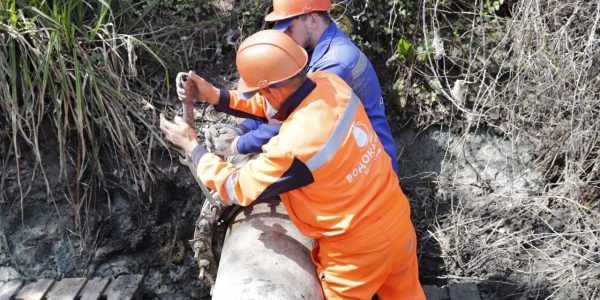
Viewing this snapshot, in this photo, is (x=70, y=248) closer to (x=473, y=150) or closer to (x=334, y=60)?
(x=334, y=60)

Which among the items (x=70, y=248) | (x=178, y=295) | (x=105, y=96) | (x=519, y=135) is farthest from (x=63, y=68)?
(x=519, y=135)

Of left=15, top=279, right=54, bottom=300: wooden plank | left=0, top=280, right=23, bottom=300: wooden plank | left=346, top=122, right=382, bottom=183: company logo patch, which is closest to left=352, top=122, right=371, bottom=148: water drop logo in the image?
left=346, top=122, right=382, bottom=183: company logo patch

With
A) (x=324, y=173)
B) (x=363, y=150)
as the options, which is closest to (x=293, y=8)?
(x=363, y=150)

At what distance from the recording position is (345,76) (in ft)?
10.5

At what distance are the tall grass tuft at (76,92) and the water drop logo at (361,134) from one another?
191cm

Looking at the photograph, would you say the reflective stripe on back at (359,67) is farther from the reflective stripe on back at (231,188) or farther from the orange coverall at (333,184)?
the reflective stripe on back at (231,188)

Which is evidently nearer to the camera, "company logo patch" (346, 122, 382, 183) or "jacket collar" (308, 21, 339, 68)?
"company logo patch" (346, 122, 382, 183)

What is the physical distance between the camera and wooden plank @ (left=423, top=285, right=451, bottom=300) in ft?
12.1

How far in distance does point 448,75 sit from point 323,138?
7.69 feet

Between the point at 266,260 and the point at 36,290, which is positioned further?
the point at 36,290

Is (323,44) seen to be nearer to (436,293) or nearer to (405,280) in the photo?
(405,280)

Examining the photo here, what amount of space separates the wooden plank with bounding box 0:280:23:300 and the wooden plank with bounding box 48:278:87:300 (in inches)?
8.3

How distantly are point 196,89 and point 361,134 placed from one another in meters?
1.03

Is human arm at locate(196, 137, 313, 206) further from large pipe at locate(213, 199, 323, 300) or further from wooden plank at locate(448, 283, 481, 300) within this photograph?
wooden plank at locate(448, 283, 481, 300)
